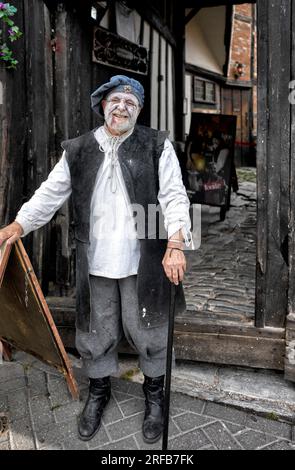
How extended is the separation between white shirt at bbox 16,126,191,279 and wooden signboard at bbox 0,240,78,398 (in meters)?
0.23

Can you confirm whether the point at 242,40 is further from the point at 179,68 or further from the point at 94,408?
the point at 94,408

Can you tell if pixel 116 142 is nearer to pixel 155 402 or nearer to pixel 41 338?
pixel 41 338

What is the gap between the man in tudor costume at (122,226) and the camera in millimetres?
2426

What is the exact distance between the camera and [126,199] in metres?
2.49

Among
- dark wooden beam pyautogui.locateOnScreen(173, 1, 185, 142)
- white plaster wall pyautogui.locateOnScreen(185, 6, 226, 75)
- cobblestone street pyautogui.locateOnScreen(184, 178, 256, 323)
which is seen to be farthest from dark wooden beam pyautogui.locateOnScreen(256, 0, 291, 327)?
white plaster wall pyautogui.locateOnScreen(185, 6, 226, 75)

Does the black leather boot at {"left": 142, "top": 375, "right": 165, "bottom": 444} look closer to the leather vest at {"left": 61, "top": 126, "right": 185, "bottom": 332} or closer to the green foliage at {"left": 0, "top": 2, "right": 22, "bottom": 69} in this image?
the leather vest at {"left": 61, "top": 126, "right": 185, "bottom": 332}

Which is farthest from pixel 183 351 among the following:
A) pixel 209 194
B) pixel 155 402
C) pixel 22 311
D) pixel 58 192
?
pixel 209 194

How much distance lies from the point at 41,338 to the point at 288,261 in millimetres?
1692

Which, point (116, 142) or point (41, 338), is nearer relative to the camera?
point (116, 142)

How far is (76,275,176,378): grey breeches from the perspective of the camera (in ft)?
8.67

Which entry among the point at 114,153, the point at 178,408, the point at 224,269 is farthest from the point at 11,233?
the point at 224,269

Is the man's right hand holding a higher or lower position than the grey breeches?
higher

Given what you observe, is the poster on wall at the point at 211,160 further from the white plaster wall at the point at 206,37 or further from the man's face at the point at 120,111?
the man's face at the point at 120,111

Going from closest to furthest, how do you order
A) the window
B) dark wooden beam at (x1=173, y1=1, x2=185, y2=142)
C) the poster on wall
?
the poster on wall < dark wooden beam at (x1=173, y1=1, x2=185, y2=142) < the window
